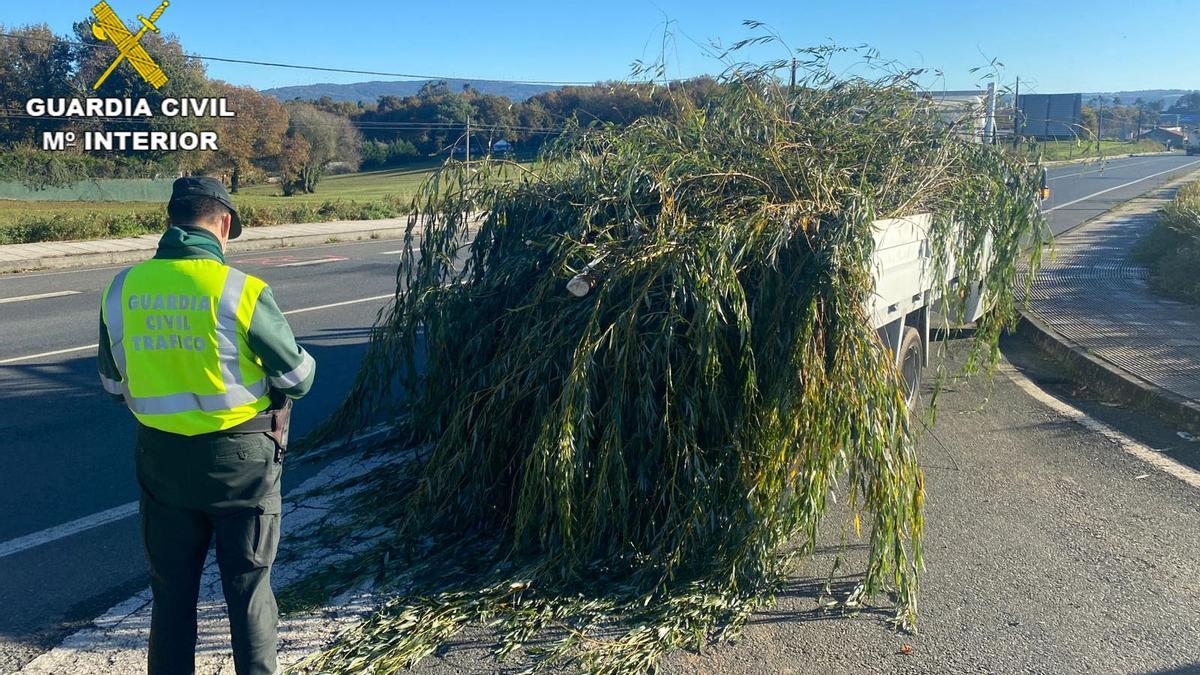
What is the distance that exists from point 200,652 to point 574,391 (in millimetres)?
1799

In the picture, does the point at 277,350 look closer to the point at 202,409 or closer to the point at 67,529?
the point at 202,409

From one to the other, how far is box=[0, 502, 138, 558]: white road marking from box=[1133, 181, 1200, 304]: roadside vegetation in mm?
10915

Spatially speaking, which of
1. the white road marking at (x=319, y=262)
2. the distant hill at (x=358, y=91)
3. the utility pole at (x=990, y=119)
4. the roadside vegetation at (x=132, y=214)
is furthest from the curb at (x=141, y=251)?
the distant hill at (x=358, y=91)

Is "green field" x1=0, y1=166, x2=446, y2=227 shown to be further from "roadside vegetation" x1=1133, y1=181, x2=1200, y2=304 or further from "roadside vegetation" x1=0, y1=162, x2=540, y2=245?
"roadside vegetation" x1=1133, y1=181, x2=1200, y2=304

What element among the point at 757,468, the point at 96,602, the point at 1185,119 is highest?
the point at 1185,119

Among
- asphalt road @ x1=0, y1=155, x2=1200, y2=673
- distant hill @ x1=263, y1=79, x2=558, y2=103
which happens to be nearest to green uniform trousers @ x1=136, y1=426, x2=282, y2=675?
asphalt road @ x1=0, y1=155, x2=1200, y2=673

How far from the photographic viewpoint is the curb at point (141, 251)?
1712 centimetres

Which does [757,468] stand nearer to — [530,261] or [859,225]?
[859,225]

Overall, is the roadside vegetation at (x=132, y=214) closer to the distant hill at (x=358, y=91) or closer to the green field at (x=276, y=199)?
the green field at (x=276, y=199)

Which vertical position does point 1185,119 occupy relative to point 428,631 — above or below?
above

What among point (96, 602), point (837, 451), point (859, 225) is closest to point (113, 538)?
point (96, 602)

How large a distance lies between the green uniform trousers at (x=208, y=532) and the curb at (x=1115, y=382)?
6298 millimetres

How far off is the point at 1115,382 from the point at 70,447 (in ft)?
25.4

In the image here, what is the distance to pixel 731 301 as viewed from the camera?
450cm
